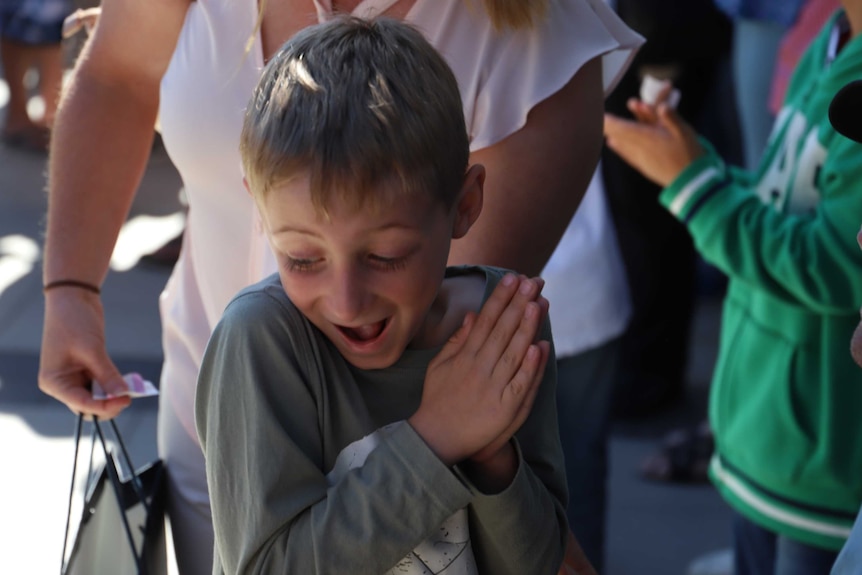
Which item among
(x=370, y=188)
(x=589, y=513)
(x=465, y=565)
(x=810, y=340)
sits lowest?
(x=589, y=513)

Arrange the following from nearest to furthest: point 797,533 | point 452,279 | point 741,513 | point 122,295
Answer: point 452,279 → point 797,533 → point 741,513 → point 122,295

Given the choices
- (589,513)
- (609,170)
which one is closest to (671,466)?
(609,170)

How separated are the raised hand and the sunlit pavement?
171cm

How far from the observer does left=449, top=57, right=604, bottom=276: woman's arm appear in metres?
1.79

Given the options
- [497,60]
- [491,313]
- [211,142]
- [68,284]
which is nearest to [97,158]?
[68,284]

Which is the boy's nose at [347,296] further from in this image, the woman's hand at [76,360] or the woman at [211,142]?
the woman's hand at [76,360]

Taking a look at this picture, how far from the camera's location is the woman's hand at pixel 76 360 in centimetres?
196

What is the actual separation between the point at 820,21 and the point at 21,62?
579 centimetres

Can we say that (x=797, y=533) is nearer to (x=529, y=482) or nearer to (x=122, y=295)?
(x=529, y=482)

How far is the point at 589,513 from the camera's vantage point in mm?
3107

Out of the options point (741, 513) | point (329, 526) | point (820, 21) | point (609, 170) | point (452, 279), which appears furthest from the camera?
point (609, 170)

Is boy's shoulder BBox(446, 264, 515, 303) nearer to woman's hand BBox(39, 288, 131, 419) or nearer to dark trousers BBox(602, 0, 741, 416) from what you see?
woman's hand BBox(39, 288, 131, 419)

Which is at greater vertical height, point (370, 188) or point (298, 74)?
point (298, 74)

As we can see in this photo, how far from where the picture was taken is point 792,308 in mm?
2605
